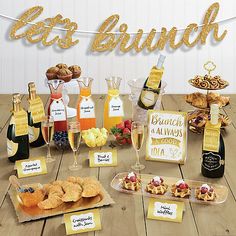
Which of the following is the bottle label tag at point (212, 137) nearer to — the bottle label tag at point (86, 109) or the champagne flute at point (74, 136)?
the champagne flute at point (74, 136)

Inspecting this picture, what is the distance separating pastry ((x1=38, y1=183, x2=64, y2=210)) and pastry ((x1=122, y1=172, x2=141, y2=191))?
222mm

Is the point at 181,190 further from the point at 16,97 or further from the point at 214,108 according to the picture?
the point at 16,97

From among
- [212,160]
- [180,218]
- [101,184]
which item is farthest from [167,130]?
[180,218]

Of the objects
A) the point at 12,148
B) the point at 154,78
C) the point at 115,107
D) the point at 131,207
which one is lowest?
the point at 131,207

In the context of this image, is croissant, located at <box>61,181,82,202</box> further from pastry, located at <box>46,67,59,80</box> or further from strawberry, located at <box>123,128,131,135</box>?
pastry, located at <box>46,67,59,80</box>

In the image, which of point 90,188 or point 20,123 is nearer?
point 90,188

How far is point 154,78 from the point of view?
2.37 metres

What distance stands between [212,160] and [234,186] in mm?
120

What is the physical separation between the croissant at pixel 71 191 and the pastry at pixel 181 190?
300 mm

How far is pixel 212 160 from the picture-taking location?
6.26 feet

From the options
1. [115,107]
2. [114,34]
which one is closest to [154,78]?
[115,107]

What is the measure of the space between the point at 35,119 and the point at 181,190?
765mm

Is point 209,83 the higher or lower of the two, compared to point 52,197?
higher

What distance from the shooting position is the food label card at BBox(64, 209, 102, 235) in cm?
152
